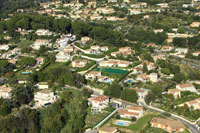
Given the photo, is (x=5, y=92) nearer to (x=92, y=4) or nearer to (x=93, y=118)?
(x=93, y=118)

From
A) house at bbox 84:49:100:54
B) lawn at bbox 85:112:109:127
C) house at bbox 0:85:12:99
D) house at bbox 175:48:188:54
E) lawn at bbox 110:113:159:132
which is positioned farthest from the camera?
house at bbox 175:48:188:54

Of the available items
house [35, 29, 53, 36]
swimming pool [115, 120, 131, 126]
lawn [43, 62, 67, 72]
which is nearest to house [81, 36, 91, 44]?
house [35, 29, 53, 36]

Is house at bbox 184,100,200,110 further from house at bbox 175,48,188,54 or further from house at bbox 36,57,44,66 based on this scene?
house at bbox 36,57,44,66

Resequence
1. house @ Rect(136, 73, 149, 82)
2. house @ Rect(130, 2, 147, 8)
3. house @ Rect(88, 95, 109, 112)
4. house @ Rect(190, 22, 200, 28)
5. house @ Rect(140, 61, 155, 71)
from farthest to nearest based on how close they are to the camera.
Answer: house @ Rect(130, 2, 147, 8) → house @ Rect(190, 22, 200, 28) → house @ Rect(140, 61, 155, 71) → house @ Rect(136, 73, 149, 82) → house @ Rect(88, 95, 109, 112)

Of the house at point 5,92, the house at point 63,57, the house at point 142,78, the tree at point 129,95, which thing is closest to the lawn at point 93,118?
the tree at point 129,95

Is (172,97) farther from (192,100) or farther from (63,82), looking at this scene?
(63,82)

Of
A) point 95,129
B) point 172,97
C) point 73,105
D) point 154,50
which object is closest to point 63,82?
point 73,105

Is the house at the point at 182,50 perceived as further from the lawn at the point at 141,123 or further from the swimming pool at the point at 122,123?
the swimming pool at the point at 122,123
